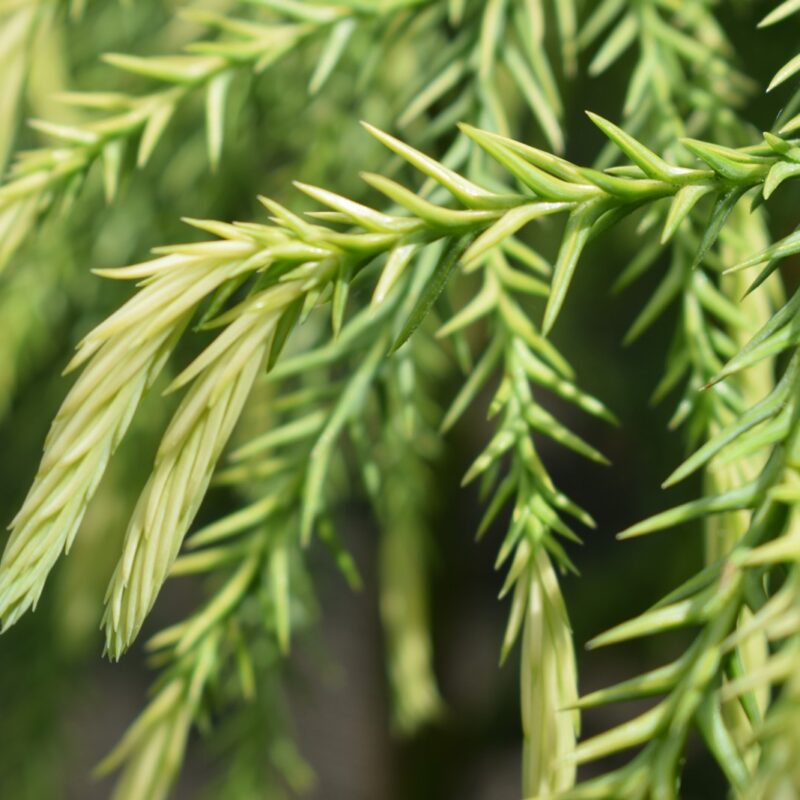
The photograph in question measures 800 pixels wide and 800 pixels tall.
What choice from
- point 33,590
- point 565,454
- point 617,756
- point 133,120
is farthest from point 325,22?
point 565,454

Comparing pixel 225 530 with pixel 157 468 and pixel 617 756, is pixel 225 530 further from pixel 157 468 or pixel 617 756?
pixel 617 756

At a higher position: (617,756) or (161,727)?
(161,727)

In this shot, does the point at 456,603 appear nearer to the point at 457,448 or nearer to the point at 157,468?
the point at 457,448

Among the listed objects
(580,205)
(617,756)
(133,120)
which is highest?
(133,120)

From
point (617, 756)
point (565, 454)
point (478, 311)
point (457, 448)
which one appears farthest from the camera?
point (565, 454)

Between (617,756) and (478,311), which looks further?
(617,756)

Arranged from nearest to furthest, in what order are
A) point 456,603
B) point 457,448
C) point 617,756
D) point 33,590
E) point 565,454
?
point 33,590 → point 457,448 → point 456,603 → point 617,756 → point 565,454
